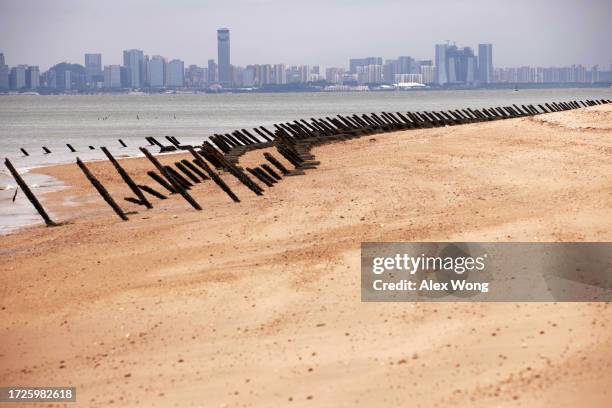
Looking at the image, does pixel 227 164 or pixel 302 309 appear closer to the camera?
pixel 302 309

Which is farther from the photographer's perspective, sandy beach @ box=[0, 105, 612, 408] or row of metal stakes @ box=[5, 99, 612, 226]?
row of metal stakes @ box=[5, 99, 612, 226]

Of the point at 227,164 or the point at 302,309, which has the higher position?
the point at 227,164

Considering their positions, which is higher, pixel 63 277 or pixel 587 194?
pixel 587 194

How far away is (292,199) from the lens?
15.3 metres

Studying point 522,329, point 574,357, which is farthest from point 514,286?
point 574,357

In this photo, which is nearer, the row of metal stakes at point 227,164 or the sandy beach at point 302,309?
the sandy beach at point 302,309

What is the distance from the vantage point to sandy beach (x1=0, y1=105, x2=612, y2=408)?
6.62 meters

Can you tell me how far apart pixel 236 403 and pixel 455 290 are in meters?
2.91

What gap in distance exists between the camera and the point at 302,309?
8.45m

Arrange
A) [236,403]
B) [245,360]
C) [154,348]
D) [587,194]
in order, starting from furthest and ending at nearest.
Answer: [587,194] < [154,348] < [245,360] < [236,403]

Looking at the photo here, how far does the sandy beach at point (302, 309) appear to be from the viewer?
662 cm

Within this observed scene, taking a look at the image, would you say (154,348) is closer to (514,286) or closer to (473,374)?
(473,374)

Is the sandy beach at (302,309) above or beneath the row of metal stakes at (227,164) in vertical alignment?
beneath

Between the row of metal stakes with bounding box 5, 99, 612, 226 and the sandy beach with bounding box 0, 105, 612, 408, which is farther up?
the row of metal stakes with bounding box 5, 99, 612, 226
